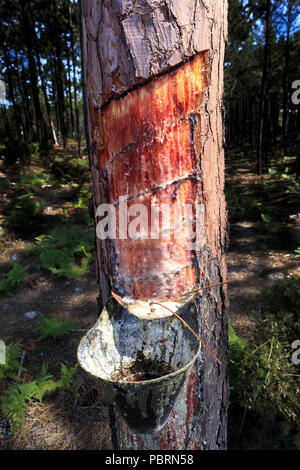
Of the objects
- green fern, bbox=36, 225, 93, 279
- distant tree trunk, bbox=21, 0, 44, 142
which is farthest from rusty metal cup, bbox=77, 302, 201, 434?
distant tree trunk, bbox=21, 0, 44, 142

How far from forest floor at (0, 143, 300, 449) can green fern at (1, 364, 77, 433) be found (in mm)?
114

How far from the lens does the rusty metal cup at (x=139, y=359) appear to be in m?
0.89

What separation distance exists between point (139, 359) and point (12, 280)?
470 cm

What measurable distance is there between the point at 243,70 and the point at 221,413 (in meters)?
20.2

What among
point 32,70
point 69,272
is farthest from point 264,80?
point 69,272

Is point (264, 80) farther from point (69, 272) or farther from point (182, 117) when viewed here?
point (182, 117)

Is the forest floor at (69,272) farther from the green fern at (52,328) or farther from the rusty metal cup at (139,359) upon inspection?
the rusty metal cup at (139,359)

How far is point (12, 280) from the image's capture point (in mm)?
5141

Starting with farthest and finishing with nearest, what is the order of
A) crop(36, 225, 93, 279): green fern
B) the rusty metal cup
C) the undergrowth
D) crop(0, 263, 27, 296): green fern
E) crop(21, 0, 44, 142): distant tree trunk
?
1. crop(21, 0, 44, 142): distant tree trunk
2. crop(36, 225, 93, 279): green fern
3. crop(0, 263, 27, 296): green fern
4. the undergrowth
5. the rusty metal cup

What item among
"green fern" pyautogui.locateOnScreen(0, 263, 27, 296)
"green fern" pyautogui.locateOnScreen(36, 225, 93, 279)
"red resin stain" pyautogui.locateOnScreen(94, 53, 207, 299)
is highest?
"red resin stain" pyautogui.locateOnScreen(94, 53, 207, 299)

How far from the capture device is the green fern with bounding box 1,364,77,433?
256 centimetres

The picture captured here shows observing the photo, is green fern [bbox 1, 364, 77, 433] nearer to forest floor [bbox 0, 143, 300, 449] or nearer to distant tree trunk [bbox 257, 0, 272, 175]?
forest floor [bbox 0, 143, 300, 449]

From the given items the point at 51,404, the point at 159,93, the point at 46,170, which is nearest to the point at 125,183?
the point at 159,93

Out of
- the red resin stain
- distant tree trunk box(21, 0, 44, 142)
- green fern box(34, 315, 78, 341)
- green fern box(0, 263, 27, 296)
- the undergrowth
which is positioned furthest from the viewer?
distant tree trunk box(21, 0, 44, 142)
